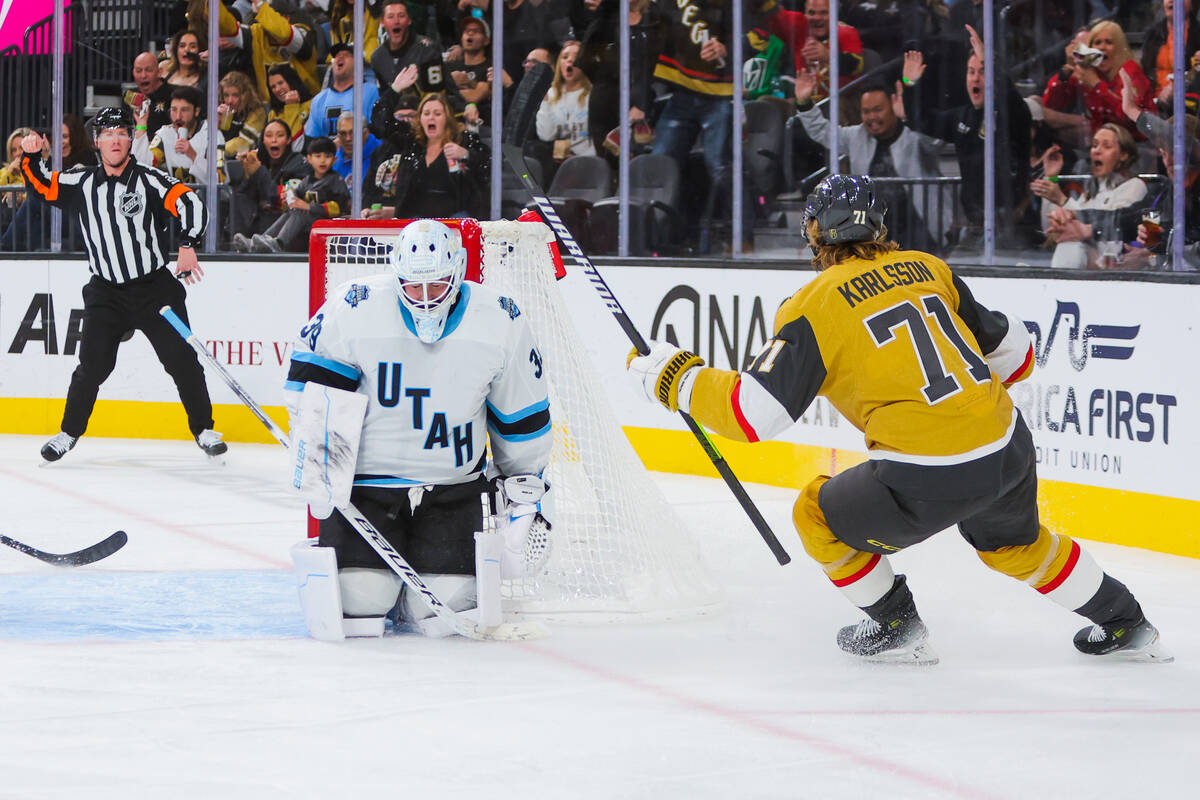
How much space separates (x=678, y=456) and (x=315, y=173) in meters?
2.50

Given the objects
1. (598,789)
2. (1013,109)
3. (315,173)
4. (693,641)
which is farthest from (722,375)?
(315,173)

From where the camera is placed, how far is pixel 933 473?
9.19 ft

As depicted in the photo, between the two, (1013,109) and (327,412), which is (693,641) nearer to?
(327,412)

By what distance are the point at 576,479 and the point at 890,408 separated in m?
1.25

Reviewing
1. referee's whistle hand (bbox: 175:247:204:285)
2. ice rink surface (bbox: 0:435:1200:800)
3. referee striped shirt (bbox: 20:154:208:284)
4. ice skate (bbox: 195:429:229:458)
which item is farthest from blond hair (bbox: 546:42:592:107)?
ice rink surface (bbox: 0:435:1200:800)

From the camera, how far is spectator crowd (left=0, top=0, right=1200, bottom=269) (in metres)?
5.31

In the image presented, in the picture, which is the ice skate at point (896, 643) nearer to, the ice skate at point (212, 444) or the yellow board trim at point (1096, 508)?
the yellow board trim at point (1096, 508)

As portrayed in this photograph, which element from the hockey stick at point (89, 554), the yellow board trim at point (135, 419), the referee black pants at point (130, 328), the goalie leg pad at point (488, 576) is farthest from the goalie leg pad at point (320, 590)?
the yellow board trim at point (135, 419)

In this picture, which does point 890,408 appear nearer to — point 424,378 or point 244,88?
point 424,378

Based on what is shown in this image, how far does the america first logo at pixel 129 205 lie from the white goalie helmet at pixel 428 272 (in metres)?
3.29

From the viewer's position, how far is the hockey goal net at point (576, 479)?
353 cm

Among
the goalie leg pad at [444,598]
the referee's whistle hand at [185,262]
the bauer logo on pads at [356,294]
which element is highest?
the referee's whistle hand at [185,262]

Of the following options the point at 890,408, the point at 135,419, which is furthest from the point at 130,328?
the point at 890,408

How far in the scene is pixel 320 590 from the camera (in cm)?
314
